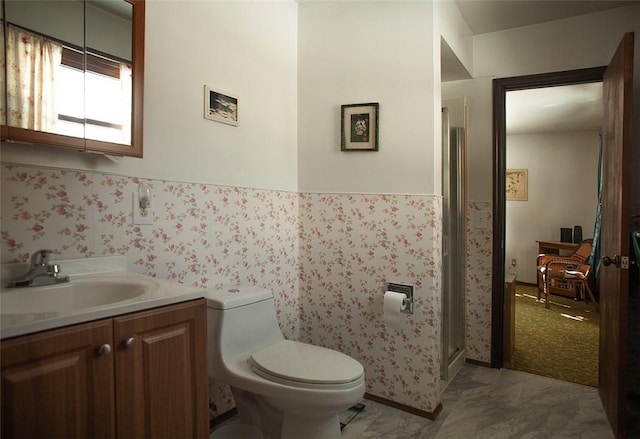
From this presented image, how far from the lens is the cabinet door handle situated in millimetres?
924

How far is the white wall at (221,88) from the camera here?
1568 mm

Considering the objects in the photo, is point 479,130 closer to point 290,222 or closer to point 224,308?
point 290,222

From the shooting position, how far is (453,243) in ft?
8.80

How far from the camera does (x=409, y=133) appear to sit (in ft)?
6.84

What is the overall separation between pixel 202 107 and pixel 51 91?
0.66m

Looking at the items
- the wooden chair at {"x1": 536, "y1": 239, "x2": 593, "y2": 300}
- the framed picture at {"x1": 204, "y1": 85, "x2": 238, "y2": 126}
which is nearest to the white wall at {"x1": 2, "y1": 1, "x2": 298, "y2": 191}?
the framed picture at {"x1": 204, "y1": 85, "x2": 238, "y2": 126}

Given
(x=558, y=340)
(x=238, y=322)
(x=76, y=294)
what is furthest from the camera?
(x=558, y=340)

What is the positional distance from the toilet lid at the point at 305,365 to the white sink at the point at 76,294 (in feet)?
1.81

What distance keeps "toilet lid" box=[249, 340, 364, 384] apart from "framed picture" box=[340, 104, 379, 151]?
1.16 meters

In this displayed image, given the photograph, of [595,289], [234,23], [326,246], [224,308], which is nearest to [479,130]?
[326,246]

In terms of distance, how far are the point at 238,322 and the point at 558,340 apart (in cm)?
300

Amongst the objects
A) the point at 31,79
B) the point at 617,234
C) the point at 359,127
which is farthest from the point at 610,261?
the point at 31,79

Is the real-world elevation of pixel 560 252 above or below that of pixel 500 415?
above

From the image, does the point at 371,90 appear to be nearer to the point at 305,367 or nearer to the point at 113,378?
the point at 305,367
